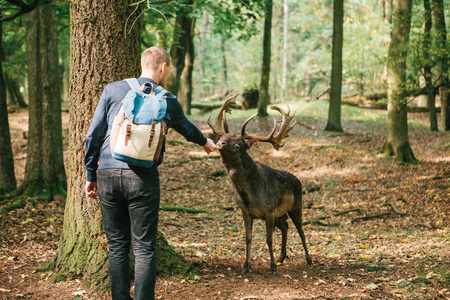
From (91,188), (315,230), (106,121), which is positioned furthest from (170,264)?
(315,230)

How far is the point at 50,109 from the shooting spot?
9.56m

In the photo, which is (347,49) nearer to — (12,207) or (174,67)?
(174,67)

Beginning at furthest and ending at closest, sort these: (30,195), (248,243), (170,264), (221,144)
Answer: (30,195) → (248,243) → (221,144) → (170,264)

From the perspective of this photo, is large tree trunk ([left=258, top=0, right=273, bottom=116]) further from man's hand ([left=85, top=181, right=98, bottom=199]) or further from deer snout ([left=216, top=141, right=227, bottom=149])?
man's hand ([left=85, top=181, right=98, bottom=199])

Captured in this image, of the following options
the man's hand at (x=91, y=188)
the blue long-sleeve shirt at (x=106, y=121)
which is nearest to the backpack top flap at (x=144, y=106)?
the blue long-sleeve shirt at (x=106, y=121)

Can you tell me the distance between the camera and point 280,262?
21.4 ft

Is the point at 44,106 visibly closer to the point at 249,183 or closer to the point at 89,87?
the point at 89,87

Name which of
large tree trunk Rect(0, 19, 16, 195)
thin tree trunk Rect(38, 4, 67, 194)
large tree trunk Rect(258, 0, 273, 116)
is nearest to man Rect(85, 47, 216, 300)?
thin tree trunk Rect(38, 4, 67, 194)

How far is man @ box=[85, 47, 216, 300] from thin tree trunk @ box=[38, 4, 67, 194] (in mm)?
5926

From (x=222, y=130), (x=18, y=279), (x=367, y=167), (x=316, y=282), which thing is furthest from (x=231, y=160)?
(x=367, y=167)

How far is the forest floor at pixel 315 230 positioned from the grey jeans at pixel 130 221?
0.98 meters

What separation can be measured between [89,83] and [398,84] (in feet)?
36.0

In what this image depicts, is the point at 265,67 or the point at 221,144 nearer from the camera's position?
the point at 221,144

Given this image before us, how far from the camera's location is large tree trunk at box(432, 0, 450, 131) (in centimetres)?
1162
